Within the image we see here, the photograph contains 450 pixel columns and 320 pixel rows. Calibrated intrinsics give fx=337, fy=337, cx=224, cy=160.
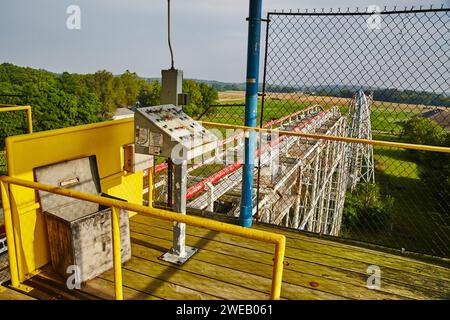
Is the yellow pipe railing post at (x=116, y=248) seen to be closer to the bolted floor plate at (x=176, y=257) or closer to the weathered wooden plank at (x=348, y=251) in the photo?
the bolted floor plate at (x=176, y=257)

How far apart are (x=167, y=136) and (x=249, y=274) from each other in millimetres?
1449

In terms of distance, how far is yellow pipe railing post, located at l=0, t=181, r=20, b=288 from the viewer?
8.14ft

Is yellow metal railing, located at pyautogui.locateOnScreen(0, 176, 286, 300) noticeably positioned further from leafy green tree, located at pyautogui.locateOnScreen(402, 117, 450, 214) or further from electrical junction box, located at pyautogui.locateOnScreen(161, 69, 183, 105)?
leafy green tree, located at pyautogui.locateOnScreen(402, 117, 450, 214)

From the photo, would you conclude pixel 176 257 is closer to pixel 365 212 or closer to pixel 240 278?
pixel 240 278

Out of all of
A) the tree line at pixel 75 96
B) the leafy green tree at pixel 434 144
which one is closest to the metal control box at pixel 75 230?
the leafy green tree at pixel 434 144

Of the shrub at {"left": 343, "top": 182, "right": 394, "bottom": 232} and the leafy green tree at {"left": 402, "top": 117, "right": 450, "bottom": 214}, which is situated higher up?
the leafy green tree at {"left": 402, "top": 117, "right": 450, "bottom": 214}

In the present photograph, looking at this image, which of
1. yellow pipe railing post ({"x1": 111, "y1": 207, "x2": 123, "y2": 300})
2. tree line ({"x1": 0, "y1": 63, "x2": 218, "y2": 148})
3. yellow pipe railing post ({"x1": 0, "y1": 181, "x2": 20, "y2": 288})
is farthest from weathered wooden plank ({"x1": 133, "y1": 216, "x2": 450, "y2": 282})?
tree line ({"x1": 0, "y1": 63, "x2": 218, "y2": 148})

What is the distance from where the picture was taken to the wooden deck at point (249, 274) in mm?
2785

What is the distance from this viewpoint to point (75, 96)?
4806cm

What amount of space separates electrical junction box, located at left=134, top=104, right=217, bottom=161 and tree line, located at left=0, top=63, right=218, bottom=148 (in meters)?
19.3

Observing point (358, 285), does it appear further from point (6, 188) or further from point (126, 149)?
point (6, 188)

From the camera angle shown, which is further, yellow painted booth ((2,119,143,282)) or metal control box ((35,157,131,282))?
metal control box ((35,157,131,282))

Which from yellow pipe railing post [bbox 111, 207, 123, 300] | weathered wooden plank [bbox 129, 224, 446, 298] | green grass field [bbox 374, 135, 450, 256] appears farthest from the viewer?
green grass field [bbox 374, 135, 450, 256]
